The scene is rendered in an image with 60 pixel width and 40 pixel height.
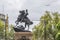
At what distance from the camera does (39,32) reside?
55.7 metres

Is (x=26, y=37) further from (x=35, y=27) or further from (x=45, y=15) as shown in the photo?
(x=35, y=27)

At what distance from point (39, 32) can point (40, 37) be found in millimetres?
1046

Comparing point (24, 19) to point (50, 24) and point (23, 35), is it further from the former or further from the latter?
point (50, 24)

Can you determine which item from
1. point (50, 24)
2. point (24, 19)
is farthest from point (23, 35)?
point (50, 24)

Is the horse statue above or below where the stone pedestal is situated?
above

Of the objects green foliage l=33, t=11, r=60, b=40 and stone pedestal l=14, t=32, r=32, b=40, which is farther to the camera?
green foliage l=33, t=11, r=60, b=40

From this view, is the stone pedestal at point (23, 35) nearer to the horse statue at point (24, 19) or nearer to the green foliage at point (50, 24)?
the horse statue at point (24, 19)

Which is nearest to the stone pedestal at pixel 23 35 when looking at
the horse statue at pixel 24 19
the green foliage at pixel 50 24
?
the horse statue at pixel 24 19

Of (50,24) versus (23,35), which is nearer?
(23,35)

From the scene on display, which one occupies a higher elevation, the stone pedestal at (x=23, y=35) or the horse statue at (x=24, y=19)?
the horse statue at (x=24, y=19)

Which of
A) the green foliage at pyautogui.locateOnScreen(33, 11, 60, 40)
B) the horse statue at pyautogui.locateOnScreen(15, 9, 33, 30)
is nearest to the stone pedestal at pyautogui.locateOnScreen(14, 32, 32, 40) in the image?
the horse statue at pyautogui.locateOnScreen(15, 9, 33, 30)

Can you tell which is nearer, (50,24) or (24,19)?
(24,19)

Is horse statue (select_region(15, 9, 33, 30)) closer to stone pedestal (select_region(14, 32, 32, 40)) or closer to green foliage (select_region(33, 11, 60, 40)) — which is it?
stone pedestal (select_region(14, 32, 32, 40))

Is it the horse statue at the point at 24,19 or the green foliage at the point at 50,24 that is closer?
the horse statue at the point at 24,19
